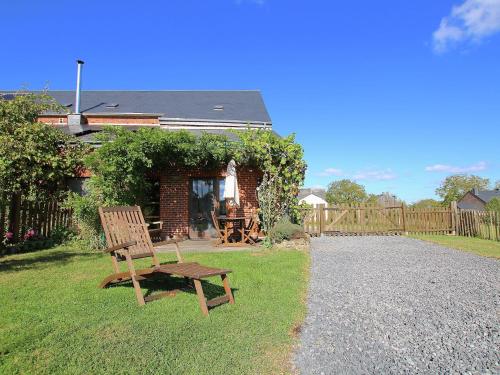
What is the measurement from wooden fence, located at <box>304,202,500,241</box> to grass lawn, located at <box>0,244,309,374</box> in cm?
863

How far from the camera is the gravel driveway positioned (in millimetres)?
3045

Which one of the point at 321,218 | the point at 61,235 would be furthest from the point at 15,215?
the point at 321,218

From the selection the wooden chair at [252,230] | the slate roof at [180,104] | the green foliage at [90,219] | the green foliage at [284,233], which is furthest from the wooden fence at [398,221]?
the green foliage at [90,219]

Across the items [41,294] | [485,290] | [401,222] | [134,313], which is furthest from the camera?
[401,222]

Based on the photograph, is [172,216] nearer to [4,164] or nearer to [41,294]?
[4,164]

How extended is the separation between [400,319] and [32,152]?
414 inches

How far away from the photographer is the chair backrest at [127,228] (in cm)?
527

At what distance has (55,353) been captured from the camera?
9.84 feet

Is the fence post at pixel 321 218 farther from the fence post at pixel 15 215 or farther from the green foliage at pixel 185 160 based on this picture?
the fence post at pixel 15 215

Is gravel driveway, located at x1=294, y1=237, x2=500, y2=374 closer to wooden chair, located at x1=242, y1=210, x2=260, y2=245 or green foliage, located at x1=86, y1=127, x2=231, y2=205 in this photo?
wooden chair, located at x1=242, y1=210, x2=260, y2=245

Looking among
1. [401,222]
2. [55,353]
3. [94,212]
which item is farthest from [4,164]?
[401,222]

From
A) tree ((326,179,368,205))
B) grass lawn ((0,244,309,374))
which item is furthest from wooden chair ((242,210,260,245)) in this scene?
tree ((326,179,368,205))

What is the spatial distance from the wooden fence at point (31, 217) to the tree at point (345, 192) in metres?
38.6

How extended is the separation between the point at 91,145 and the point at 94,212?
330cm
